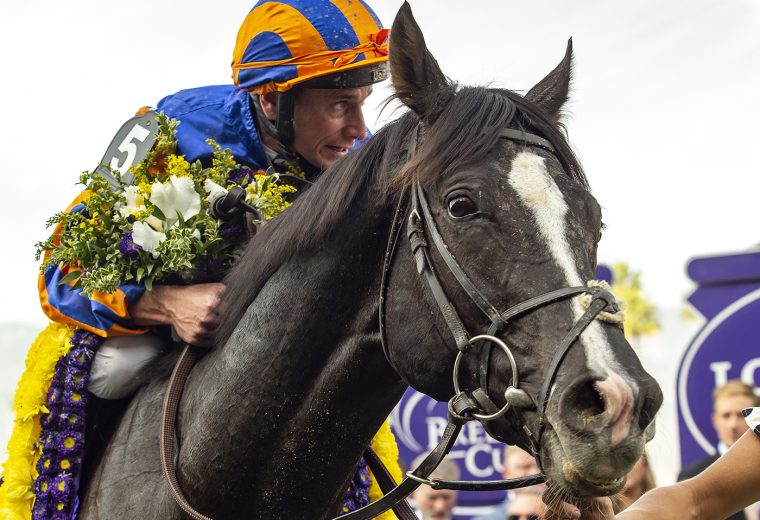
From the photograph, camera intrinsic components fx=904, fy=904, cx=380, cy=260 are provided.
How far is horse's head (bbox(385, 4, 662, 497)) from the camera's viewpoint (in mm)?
1973

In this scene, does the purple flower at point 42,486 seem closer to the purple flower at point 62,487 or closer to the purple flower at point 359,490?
the purple flower at point 62,487

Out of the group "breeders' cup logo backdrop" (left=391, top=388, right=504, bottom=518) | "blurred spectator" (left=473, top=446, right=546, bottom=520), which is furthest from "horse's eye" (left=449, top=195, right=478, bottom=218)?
"breeders' cup logo backdrop" (left=391, top=388, right=504, bottom=518)

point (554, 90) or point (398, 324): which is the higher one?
point (554, 90)

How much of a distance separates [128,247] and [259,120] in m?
0.77

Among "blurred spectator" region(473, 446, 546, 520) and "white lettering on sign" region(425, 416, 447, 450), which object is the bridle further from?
"white lettering on sign" region(425, 416, 447, 450)

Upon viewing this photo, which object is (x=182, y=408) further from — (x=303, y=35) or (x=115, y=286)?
(x=303, y=35)

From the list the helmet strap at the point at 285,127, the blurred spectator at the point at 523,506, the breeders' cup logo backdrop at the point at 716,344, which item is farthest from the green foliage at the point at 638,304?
the helmet strap at the point at 285,127

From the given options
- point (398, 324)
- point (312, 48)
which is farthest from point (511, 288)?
point (312, 48)

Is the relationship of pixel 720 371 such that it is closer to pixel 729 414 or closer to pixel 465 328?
pixel 729 414

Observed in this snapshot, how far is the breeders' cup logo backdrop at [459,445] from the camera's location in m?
7.11

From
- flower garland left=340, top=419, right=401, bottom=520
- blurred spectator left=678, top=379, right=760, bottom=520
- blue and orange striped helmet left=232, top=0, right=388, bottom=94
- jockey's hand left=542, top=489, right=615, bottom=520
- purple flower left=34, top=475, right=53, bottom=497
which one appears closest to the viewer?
jockey's hand left=542, top=489, right=615, bottom=520

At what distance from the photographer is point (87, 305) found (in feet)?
10.0

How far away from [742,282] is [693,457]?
4.57ft

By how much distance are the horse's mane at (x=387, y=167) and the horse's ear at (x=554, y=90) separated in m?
0.23
